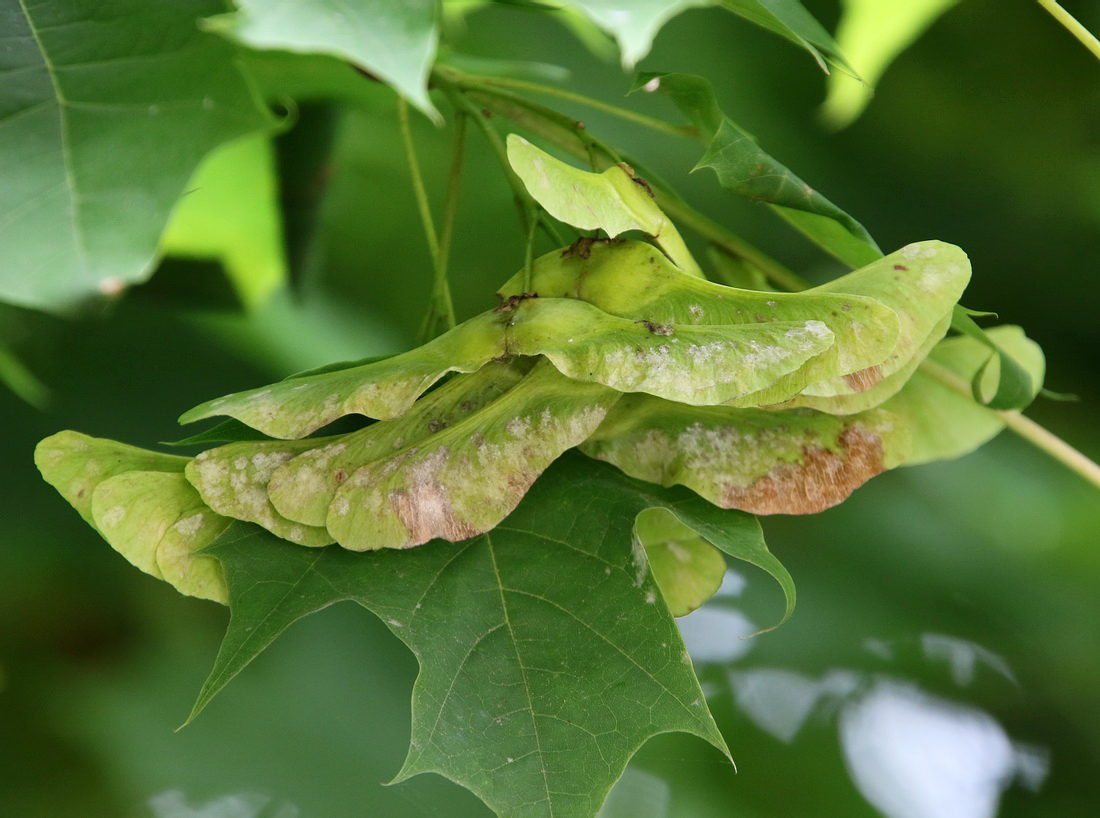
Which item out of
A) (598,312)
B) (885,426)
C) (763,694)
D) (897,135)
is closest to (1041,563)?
(763,694)

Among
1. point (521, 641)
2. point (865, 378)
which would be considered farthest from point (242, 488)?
point (865, 378)

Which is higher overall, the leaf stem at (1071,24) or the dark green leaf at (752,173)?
the leaf stem at (1071,24)

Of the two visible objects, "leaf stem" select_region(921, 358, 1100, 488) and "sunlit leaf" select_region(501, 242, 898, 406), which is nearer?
"sunlit leaf" select_region(501, 242, 898, 406)

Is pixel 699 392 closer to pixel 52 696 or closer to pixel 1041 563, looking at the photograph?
pixel 52 696

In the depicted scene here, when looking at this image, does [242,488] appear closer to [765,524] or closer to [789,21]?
[789,21]

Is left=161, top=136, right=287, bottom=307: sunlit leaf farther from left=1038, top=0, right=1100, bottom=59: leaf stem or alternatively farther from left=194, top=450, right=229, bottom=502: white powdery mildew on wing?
left=1038, top=0, right=1100, bottom=59: leaf stem

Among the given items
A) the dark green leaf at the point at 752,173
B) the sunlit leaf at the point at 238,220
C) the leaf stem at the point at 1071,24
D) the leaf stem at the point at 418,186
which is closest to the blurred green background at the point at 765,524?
the sunlit leaf at the point at 238,220

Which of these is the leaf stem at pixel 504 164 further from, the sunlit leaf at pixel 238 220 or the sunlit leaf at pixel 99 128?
the sunlit leaf at pixel 238 220

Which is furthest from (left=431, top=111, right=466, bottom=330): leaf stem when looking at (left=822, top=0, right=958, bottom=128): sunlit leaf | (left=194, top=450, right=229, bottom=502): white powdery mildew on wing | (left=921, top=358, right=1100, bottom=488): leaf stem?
(left=822, top=0, right=958, bottom=128): sunlit leaf
